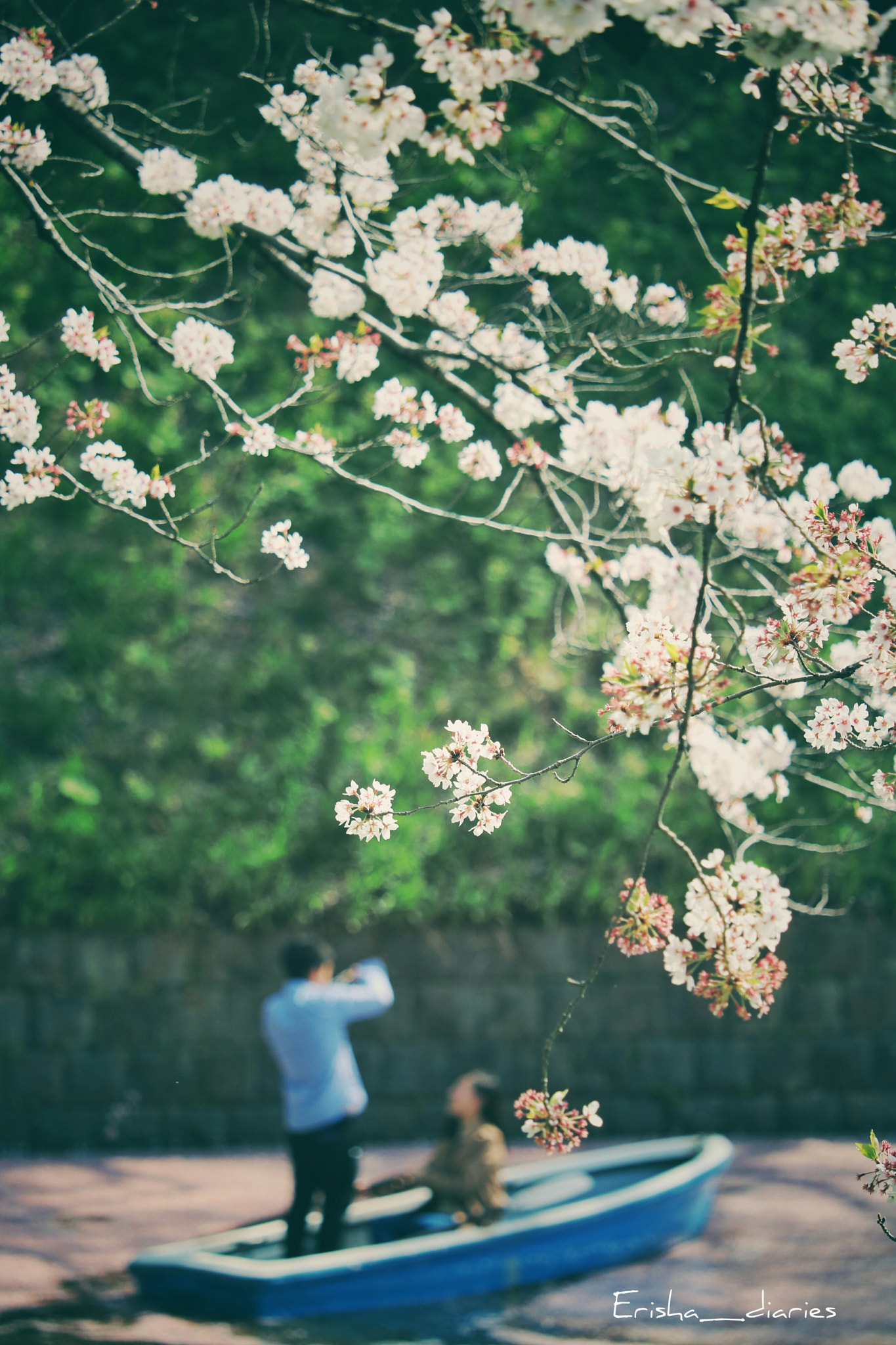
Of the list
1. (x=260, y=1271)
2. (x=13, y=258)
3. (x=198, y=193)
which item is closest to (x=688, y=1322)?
(x=260, y=1271)

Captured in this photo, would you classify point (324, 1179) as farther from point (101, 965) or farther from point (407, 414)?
point (407, 414)

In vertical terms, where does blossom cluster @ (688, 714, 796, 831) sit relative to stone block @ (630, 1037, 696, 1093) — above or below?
above

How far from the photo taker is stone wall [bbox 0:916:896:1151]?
6016mm

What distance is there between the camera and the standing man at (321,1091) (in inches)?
161

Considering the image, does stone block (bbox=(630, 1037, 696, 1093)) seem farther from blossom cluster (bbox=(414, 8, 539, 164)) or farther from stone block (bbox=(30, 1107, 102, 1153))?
blossom cluster (bbox=(414, 8, 539, 164))

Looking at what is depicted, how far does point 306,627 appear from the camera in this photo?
732 cm

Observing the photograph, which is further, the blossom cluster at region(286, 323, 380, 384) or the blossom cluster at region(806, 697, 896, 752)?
the blossom cluster at region(286, 323, 380, 384)

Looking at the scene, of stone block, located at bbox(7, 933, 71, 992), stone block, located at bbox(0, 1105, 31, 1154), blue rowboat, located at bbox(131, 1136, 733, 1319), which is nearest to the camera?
blue rowboat, located at bbox(131, 1136, 733, 1319)

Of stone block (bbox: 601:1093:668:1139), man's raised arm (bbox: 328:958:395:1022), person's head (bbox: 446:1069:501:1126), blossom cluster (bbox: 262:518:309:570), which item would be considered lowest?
stone block (bbox: 601:1093:668:1139)

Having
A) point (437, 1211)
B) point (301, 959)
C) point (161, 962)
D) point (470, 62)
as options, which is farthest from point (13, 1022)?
point (470, 62)

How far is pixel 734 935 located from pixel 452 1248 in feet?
8.53

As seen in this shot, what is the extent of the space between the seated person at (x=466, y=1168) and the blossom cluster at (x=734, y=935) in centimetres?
256

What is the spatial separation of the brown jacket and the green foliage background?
2.00m

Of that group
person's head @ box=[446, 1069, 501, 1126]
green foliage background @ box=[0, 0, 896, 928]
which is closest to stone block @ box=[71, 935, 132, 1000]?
green foliage background @ box=[0, 0, 896, 928]
